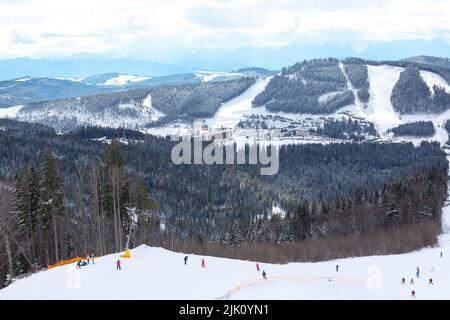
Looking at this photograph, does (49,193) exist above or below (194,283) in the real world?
above

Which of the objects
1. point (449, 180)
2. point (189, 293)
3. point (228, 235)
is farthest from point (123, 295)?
point (449, 180)

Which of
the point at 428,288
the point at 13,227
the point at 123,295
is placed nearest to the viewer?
the point at 123,295

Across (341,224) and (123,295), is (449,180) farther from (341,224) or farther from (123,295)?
(123,295)

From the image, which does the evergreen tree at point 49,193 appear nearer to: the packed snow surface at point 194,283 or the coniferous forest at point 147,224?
the coniferous forest at point 147,224

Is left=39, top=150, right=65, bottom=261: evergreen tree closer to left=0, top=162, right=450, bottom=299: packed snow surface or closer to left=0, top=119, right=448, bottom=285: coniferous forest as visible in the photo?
left=0, top=119, right=448, bottom=285: coniferous forest

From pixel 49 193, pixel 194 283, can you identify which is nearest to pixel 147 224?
pixel 49 193

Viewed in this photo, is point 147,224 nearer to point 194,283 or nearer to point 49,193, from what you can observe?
point 49,193

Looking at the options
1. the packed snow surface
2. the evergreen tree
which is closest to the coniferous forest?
the evergreen tree

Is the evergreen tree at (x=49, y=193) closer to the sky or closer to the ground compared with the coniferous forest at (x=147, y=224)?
closer to the sky

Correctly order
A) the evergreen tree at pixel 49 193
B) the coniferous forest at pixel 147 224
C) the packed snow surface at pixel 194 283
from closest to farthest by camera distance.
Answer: the packed snow surface at pixel 194 283, the evergreen tree at pixel 49 193, the coniferous forest at pixel 147 224

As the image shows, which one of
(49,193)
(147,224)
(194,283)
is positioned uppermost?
(49,193)

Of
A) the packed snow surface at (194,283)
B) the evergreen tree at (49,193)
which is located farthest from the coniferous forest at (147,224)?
the packed snow surface at (194,283)
